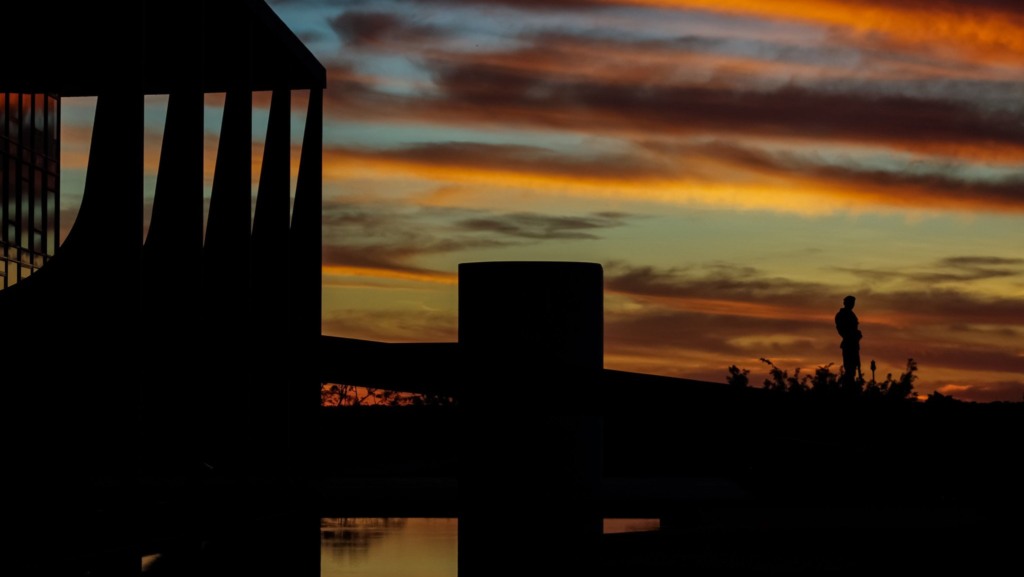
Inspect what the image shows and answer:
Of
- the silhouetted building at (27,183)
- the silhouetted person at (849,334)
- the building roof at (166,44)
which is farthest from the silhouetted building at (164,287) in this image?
the silhouetted building at (27,183)

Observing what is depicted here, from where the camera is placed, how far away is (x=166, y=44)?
1691cm

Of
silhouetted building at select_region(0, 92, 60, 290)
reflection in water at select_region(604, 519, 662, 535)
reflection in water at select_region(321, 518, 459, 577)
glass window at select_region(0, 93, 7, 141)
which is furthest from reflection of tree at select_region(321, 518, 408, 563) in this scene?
glass window at select_region(0, 93, 7, 141)

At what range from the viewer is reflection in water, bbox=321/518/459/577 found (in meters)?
10.9

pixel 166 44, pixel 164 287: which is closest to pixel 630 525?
pixel 164 287

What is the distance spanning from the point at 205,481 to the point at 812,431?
31.9 feet

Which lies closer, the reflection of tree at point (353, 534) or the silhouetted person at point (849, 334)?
the reflection of tree at point (353, 534)

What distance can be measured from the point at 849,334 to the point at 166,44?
433 inches

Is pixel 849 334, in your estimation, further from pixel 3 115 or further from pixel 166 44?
pixel 3 115

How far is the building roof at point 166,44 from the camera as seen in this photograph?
13.5 m

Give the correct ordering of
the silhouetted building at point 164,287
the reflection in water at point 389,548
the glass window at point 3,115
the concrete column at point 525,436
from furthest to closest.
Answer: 1. the glass window at point 3,115
2. the silhouetted building at point 164,287
3. the reflection in water at point 389,548
4. the concrete column at point 525,436

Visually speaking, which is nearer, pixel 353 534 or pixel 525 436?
pixel 525 436

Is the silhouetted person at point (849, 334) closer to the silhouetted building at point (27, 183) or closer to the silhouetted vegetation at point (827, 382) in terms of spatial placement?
the silhouetted vegetation at point (827, 382)

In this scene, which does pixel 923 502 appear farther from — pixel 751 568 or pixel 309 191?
pixel 309 191

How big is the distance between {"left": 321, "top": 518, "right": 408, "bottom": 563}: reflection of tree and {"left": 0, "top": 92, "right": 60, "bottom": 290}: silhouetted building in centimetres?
1739
